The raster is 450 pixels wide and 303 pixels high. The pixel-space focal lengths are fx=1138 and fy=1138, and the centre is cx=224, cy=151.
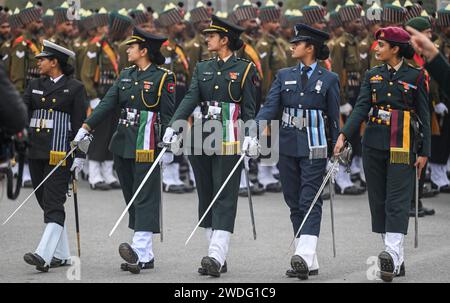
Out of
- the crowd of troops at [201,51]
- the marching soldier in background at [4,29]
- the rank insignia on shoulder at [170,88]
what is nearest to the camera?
the rank insignia on shoulder at [170,88]

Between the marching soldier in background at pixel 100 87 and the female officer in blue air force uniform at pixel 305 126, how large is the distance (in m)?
6.43

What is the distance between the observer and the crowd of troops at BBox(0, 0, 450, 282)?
1518 cm

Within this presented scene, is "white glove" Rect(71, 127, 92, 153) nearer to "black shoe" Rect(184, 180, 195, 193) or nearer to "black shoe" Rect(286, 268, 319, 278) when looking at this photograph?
"black shoe" Rect(286, 268, 319, 278)

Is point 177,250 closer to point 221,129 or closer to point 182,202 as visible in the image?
point 221,129

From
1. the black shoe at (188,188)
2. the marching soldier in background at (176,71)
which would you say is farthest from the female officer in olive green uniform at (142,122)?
the black shoe at (188,188)

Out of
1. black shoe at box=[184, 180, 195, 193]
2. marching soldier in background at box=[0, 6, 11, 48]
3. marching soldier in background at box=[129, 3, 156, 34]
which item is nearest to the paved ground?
black shoe at box=[184, 180, 195, 193]

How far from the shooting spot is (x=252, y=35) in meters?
16.4

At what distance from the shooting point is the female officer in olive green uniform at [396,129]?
9.27 meters

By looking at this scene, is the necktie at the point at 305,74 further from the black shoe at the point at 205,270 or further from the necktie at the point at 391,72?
the black shoe at the point at 205,270

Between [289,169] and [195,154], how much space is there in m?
0.81

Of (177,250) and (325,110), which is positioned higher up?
(325,110)

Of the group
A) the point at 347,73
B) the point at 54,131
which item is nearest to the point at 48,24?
the point at 347,73
